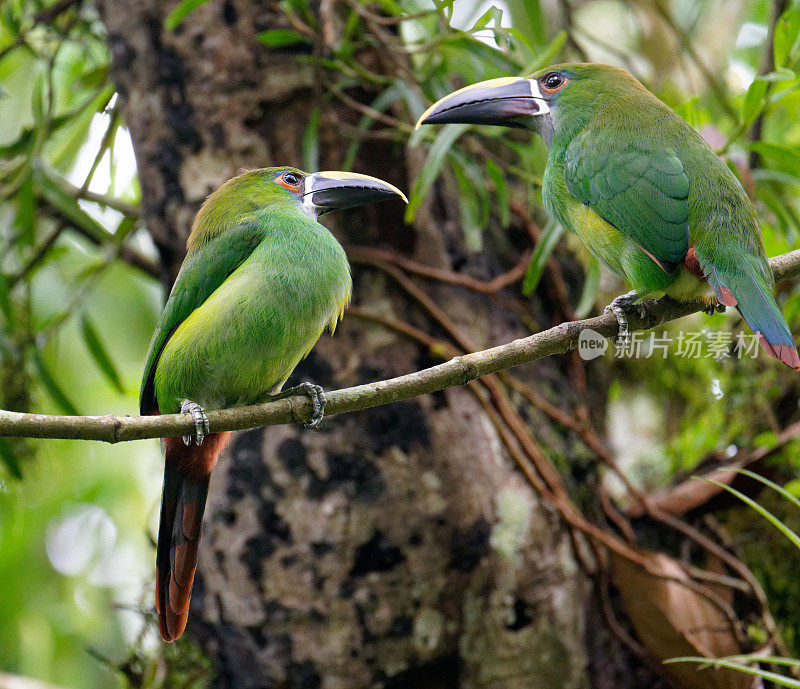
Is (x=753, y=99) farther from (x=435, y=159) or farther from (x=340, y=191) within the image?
(x=340, y=191)

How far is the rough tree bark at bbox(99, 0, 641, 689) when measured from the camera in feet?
8.64

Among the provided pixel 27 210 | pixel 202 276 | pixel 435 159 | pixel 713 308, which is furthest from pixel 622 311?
pixel 27 210

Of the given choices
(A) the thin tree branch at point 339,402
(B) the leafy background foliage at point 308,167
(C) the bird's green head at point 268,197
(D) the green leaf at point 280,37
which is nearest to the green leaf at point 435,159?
(B) the leafy background foliage at point 308,167

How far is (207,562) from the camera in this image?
2.76m

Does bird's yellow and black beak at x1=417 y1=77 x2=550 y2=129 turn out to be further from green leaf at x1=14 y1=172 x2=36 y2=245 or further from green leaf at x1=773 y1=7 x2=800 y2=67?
green leaf at x1=14 y1=172 x2=36 y2=245

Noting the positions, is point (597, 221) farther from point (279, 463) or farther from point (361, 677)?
point (361, 677)

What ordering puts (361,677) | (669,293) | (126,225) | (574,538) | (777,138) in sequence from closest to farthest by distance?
1. (669,293)
2. (361,677)
3. (574,538)
4. (126,225)
5. (777,138)

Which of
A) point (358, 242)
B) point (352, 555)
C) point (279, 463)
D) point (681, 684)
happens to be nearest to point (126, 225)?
point (358, 242)

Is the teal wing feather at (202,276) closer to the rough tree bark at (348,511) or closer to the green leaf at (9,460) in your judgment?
the rough tree bark at (348,511)

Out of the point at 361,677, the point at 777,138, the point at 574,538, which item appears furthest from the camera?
the point at 777,138

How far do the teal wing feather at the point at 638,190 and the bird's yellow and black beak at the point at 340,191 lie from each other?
0.50 m

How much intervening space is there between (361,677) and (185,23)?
2257 millimetres

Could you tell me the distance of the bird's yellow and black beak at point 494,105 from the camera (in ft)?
6.82

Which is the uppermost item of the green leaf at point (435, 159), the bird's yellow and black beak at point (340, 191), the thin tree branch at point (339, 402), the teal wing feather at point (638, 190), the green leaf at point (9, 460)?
the green leaf at point (435, 159)
